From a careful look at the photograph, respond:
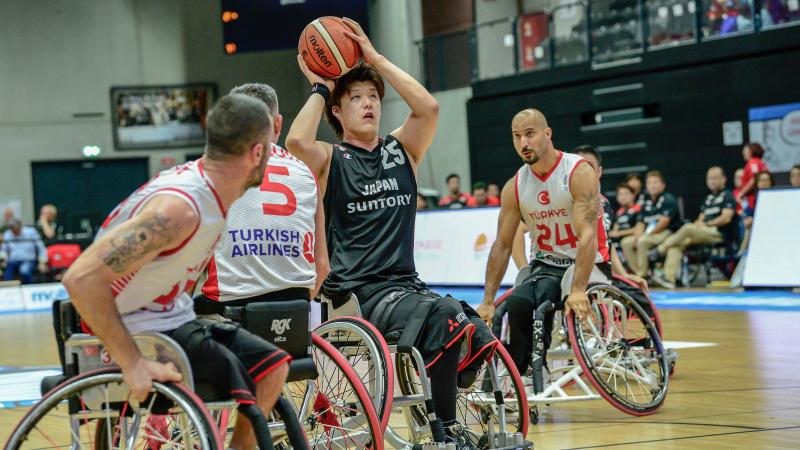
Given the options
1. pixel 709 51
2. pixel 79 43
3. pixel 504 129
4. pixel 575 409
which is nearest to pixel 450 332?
pixel 575 409

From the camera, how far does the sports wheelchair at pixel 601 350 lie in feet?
20.1

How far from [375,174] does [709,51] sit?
1313 centimetres

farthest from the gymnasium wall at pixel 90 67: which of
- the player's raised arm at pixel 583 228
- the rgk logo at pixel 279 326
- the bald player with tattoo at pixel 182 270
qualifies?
the bald player with tattoo at pixel 182 270

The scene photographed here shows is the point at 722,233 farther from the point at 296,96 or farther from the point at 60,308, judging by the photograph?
the point at 296,96

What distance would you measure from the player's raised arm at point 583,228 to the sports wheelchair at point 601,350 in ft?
0.31

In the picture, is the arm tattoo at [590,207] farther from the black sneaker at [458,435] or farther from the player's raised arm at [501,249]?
the black sneaker at [458,435]

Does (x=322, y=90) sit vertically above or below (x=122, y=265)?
above

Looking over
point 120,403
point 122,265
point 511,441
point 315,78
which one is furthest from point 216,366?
point 315,78

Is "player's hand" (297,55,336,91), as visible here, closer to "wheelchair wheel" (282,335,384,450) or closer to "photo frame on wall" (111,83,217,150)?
"wheelchair wheel" (282,335,384,450)

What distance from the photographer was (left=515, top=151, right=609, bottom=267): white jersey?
651cm

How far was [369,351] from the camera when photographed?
15.1ft

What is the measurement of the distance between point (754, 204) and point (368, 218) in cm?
1006

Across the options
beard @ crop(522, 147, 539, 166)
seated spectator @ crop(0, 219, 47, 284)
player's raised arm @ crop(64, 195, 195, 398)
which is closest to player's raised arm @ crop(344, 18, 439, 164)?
beard @ crop(522, 147, 539, 166)

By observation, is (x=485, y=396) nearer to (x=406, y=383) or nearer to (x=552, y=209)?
(x=406, y=383)
